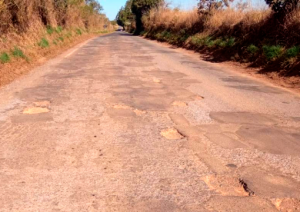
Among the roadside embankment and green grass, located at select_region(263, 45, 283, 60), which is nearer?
the roadside embankment

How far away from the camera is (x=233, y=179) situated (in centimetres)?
369

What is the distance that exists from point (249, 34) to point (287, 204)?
506 inches

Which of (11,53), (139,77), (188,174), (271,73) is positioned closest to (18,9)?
(11,53)

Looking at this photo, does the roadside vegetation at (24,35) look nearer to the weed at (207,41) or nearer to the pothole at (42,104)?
the pothole at (42,104)

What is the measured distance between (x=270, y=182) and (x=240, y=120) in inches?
88.0

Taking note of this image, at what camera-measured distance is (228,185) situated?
3.57 metres

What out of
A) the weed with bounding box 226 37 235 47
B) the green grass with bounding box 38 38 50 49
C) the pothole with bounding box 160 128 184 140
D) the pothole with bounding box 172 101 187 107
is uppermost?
the weed with bounding box 226 37 235 47

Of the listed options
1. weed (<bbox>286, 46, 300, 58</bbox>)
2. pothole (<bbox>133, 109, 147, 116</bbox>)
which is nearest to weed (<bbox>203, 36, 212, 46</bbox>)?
weed (<bbox>286, 46, 300, 58</bbox>)

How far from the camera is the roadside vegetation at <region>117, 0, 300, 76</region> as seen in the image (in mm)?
11648

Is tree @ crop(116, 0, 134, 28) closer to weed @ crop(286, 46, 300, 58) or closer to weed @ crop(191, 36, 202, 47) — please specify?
weed @ crop(191, 36, 202, 47)

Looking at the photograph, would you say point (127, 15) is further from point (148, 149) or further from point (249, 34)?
point (148, 149)

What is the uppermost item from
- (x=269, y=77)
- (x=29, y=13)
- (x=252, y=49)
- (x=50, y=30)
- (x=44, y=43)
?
(x=29, y=13)

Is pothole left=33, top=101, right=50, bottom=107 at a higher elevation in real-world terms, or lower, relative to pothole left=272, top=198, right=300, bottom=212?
lower

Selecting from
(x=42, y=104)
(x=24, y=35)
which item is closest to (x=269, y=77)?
(x=42, y=104)
